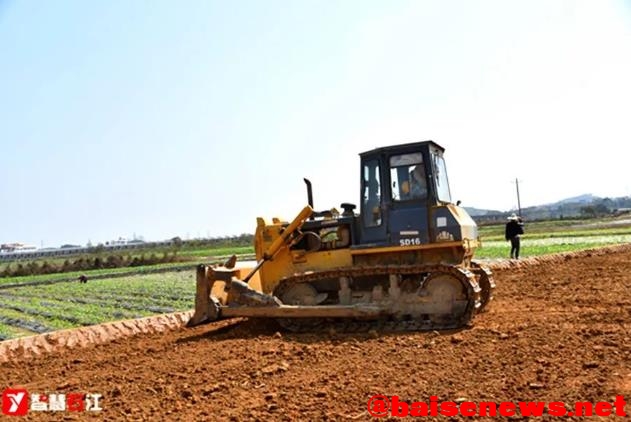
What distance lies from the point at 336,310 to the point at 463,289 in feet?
6.86

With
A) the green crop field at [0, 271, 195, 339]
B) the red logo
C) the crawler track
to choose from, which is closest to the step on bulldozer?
the crawler track

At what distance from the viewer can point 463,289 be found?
9.34 meters

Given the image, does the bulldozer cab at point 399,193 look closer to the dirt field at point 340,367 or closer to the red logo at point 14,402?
the dirt field at point 340,367

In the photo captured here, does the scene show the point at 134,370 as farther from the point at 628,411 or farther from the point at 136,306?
the point at 136,306

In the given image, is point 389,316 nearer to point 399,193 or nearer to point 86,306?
point 399,193

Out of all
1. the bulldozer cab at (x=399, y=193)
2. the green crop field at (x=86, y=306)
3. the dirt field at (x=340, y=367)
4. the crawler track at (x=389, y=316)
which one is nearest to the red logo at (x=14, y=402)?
the dirt field at (x=340, y=367)

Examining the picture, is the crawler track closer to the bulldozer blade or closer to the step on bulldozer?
the step on bulldozer

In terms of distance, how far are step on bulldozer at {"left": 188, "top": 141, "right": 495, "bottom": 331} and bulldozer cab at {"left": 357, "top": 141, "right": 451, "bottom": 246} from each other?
2 centimetres

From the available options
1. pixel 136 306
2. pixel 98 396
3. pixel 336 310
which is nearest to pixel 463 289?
pixel 336 310

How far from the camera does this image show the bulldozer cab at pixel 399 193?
9945 millimetres

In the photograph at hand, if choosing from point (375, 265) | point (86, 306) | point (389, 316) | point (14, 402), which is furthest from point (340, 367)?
point (86, 306)

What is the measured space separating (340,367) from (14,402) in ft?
13.2

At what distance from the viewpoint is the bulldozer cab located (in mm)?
9945

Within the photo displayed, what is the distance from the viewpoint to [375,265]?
1006 centimetres
